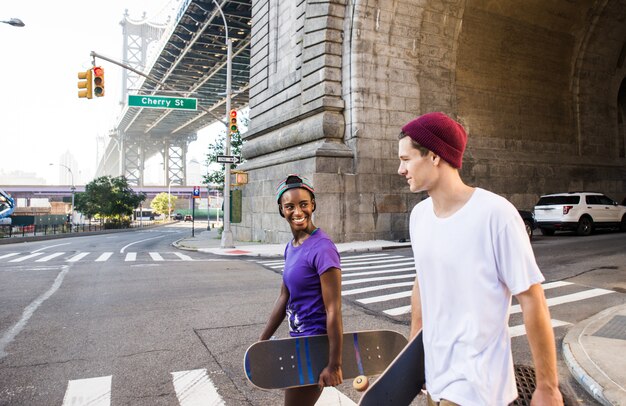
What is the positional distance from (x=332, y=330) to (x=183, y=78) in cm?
6986

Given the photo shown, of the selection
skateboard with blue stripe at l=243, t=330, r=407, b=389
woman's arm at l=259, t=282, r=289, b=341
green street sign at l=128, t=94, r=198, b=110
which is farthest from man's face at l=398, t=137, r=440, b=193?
green street sign at l=128, t=94, r=198, b=110

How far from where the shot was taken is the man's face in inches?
77.9

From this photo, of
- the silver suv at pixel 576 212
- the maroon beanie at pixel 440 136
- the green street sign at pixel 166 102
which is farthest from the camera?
the green street sign at pixel 166 102

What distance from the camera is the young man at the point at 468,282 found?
171cm

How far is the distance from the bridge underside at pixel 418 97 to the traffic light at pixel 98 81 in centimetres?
831

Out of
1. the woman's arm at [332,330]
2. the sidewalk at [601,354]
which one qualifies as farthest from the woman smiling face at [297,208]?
the sidewalk at [601,354]

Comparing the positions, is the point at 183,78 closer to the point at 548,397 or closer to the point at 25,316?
the point at 25,316

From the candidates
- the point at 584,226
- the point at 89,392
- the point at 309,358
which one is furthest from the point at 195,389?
the point at 584,226

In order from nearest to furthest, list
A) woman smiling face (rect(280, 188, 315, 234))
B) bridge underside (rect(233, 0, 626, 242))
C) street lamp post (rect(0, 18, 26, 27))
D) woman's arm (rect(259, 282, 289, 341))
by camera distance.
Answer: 1. woman smiling face (rect(280, 188, 315, 234))
2. woman's arm (rect(259, 282, 289, 341))
3. street lamp post (rect(0, 18, 26, 27))
4. bridge underside (rect(233, 0, 626, 242))

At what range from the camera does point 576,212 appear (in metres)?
18.9

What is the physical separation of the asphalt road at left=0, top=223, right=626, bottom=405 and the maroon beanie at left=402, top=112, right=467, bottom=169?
2914mm

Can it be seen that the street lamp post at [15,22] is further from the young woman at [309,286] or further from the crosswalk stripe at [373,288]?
the young woman at [309,286]

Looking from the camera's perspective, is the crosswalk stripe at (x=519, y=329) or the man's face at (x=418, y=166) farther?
the crosswalk stripe at (x=519, y=329)

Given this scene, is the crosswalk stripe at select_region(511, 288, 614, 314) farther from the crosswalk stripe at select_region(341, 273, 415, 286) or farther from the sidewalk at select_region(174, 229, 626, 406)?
the crosswalk stripe at select_region(341, 273, 415, 286)
